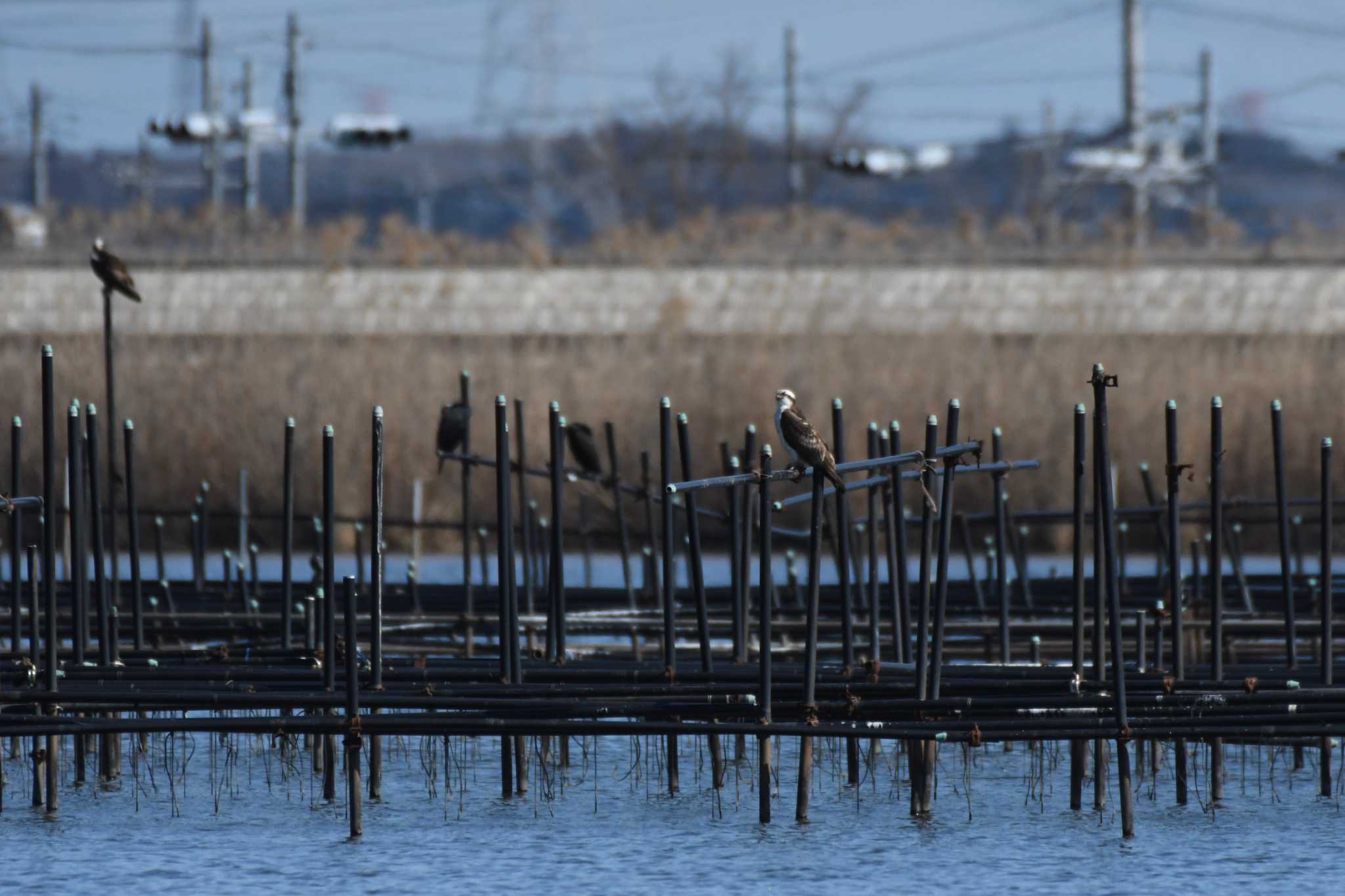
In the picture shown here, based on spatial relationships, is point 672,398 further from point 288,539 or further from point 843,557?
point 843,557

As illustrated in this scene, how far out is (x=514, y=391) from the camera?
27.5 metres

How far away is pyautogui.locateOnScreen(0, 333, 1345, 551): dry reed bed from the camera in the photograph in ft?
84.1

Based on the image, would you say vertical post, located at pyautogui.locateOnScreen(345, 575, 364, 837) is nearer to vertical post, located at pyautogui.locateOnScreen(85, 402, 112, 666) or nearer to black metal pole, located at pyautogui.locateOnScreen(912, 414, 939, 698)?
vertical post, located at pyautogui.locateOnScreen(85, 402, 112, 666)

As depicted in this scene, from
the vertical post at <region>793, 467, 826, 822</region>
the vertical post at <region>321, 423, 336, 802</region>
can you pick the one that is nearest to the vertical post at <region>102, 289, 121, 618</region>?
the vertical post at <region>321, 423, 336, 802</region>

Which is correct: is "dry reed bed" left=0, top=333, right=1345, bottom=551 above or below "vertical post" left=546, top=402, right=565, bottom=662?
above

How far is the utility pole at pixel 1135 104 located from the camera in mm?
37438

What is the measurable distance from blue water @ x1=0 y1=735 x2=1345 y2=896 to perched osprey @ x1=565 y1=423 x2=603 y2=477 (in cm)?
311

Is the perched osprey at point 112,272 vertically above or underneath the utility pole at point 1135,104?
underneath

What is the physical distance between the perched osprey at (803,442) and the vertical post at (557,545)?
178 centimetres

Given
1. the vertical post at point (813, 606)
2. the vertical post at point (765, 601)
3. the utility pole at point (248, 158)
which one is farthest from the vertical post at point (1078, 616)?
the utility pole at point (248, 158)

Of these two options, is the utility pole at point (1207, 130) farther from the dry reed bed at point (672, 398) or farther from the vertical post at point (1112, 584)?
the vertical post at point (1112, 584)

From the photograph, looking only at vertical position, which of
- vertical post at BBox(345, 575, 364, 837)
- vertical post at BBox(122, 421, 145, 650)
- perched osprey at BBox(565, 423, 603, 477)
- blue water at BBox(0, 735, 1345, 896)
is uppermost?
perched osprey at BBox(565, 423, 603, 477)

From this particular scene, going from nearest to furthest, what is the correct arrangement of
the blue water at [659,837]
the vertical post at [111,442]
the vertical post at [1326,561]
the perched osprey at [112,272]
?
the blue water at [659,837], the vertical post at [1326,561], the vertical post at [111,442], the perched osprey at [112,272]

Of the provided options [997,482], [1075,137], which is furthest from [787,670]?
[1075,137]
